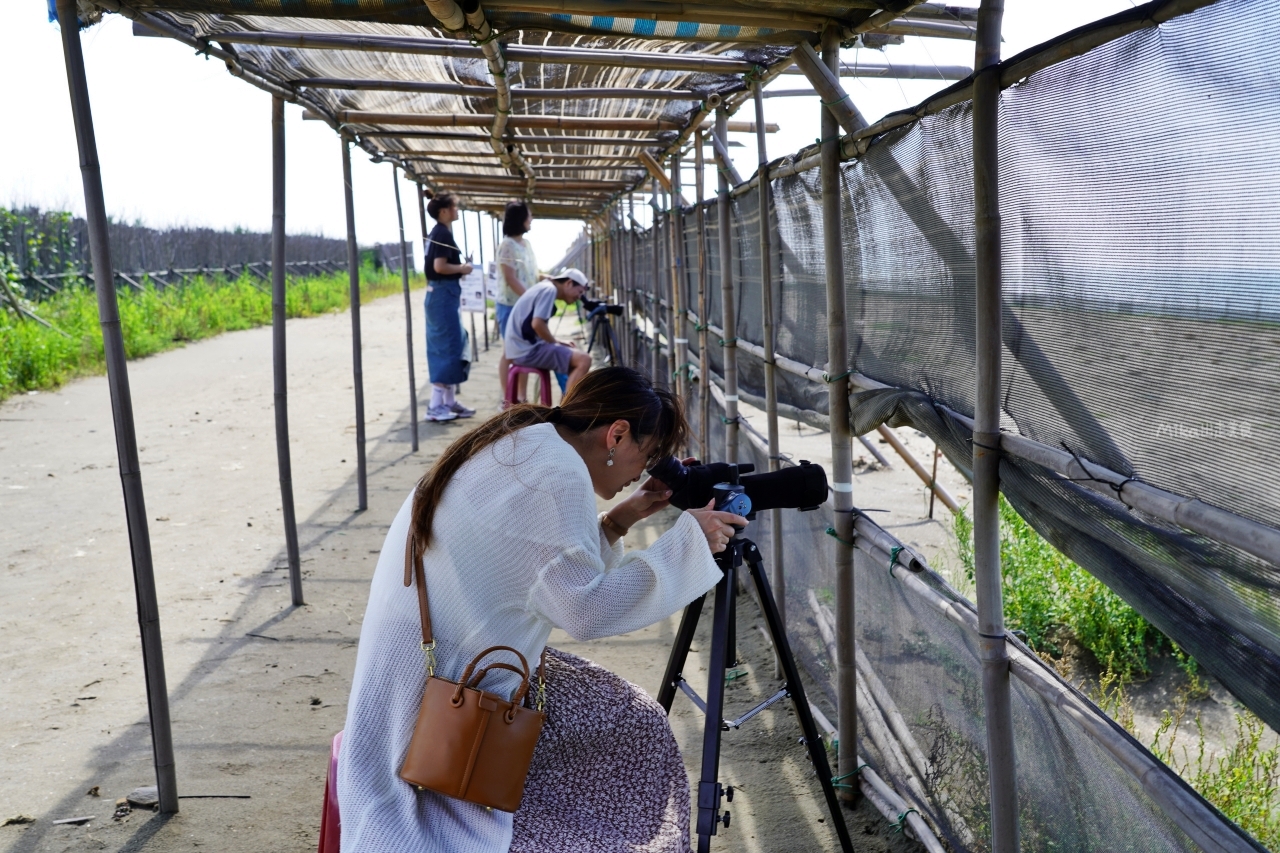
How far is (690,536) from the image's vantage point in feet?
6.79

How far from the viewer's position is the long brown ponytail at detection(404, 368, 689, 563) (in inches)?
81.2

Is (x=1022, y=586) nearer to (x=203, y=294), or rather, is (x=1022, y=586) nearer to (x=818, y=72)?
(x=818, y=72)

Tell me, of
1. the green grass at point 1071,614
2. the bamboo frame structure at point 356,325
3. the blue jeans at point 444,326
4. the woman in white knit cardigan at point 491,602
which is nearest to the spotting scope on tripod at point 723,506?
the woman in white knit cardigan at point 491,602

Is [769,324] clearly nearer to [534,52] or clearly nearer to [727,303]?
[727,303]

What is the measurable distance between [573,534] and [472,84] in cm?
326

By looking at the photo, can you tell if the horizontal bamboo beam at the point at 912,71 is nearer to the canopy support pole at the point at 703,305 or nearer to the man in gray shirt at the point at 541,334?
the canopy support pole at the point at 703,305

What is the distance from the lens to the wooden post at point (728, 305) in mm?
4246

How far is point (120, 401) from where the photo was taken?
9.55ft

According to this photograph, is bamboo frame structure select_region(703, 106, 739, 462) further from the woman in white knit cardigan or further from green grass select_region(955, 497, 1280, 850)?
the woman in white knit cardigan

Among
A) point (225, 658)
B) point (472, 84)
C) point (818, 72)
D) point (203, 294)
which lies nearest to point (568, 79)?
point (472, 84)

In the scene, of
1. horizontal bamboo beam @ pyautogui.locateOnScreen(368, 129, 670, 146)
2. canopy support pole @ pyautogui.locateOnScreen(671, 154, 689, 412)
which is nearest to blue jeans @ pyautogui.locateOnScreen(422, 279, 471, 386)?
canopy support pole @ pyautogui.locateOnScreen(671, 154, 689, 412)

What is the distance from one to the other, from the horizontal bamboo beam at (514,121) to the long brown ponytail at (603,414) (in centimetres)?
293

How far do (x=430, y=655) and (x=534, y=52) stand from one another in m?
2.37

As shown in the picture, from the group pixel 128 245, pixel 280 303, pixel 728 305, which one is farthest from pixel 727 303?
pixel 128 245
